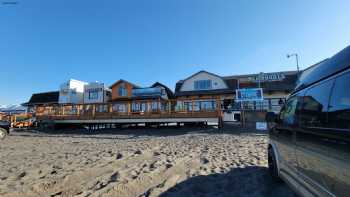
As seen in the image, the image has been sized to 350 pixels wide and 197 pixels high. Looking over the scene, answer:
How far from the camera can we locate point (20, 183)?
4137mm

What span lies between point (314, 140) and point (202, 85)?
2861cm

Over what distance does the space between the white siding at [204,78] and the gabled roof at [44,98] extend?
2505 centimetres

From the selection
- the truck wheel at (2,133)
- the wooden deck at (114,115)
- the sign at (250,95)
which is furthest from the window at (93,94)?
the sign at (250,95)

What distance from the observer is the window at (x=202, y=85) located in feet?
99.9

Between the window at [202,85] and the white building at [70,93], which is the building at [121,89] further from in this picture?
the window at [202,85]

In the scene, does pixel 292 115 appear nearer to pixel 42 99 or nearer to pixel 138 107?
pixel 138 107

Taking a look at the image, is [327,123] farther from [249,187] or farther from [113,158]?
[113,158]

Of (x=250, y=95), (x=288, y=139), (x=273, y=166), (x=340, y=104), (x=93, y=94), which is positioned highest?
(x=93, y=94)

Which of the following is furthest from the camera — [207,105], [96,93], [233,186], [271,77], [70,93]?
[70,93]

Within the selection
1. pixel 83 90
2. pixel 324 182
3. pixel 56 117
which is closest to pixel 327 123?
pixel 324 182

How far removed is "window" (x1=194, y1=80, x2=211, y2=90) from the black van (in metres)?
27.5

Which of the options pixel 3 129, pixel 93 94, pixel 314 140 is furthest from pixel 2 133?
pixel 93 94

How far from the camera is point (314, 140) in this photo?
2.19m

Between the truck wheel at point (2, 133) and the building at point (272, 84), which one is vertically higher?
the building at point (272, 84)
